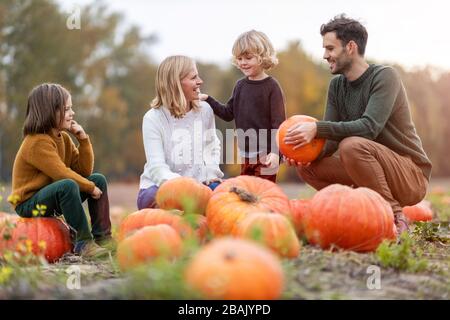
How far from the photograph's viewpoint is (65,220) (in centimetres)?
434

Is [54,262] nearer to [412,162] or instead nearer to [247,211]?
[247,211]

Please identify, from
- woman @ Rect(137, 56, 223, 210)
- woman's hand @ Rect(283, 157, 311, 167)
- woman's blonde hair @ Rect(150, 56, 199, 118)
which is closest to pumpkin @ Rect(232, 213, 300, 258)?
woman's hand @ Rect(283, 157, 311, 167)

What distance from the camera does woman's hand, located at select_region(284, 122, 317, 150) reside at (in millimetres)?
4184

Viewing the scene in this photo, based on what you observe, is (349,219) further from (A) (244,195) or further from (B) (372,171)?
(B) (372,171)

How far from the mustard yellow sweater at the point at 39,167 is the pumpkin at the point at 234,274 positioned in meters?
2.05

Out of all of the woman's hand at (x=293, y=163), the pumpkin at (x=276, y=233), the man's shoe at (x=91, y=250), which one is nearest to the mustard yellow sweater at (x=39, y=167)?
the man's shoe at (x=91, y=250)

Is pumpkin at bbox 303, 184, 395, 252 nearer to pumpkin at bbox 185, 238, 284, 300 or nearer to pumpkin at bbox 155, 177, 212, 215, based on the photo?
pumpkin at bbox 155, 177, 212, 215

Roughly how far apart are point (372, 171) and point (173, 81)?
1555 millimetres

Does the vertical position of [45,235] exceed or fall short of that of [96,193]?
it falls short

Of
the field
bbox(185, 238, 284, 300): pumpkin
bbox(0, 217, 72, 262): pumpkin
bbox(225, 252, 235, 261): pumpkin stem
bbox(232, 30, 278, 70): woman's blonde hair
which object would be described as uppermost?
bbox(232, 30, 278, 70): woman's blonde hair

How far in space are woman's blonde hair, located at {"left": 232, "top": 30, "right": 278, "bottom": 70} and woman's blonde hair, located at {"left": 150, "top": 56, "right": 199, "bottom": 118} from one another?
1.27ft

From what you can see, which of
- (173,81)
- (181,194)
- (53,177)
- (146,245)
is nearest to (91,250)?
(53,177)

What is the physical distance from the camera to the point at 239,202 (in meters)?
3.61
